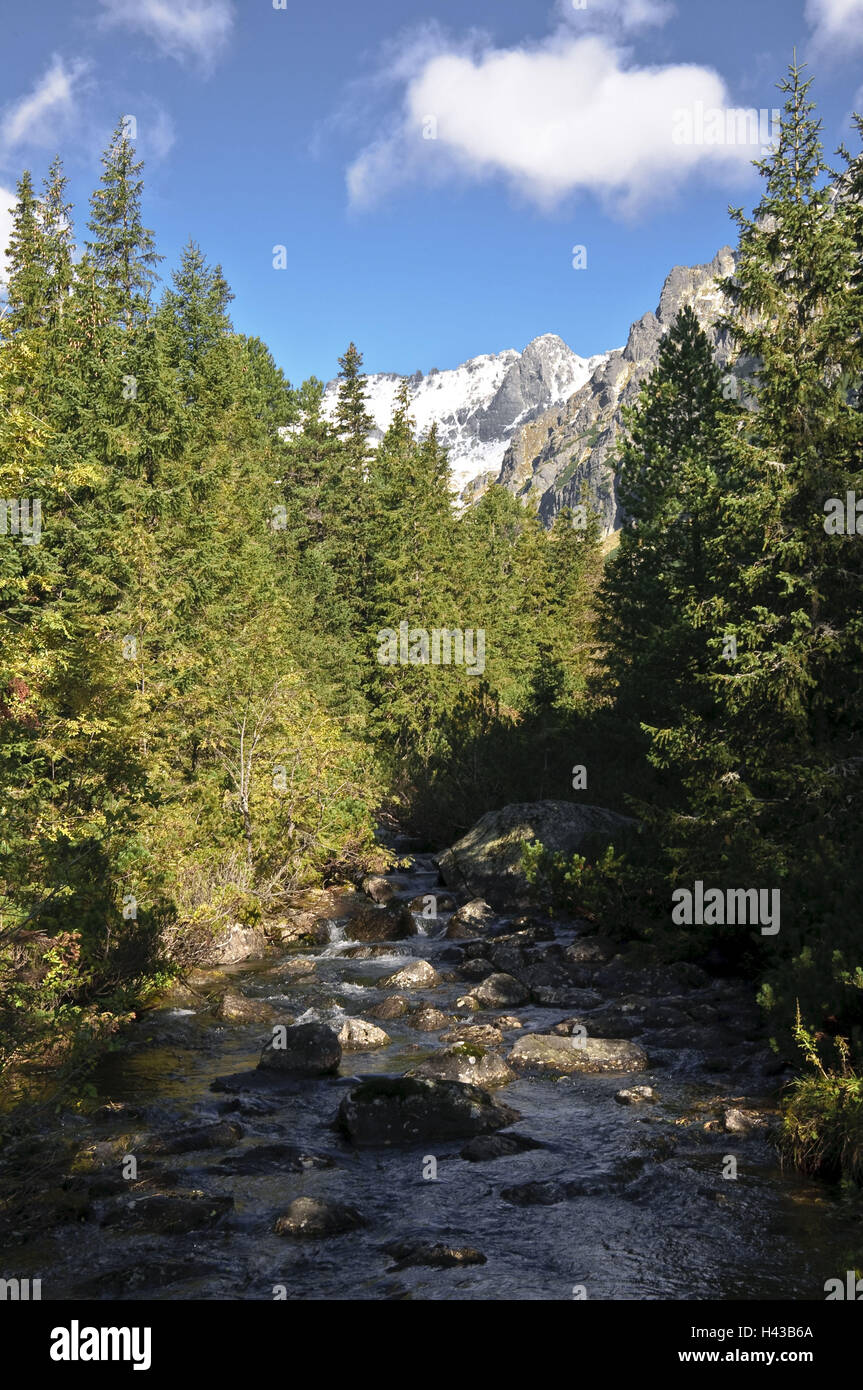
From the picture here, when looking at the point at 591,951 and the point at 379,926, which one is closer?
the point at 591,951

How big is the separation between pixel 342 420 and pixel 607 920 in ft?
131

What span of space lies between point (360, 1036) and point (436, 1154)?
3763 millimetres

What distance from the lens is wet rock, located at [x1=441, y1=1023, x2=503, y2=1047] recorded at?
1315 cm

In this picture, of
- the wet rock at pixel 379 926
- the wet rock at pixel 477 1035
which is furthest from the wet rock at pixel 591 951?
the wet rock at pixel 379 926

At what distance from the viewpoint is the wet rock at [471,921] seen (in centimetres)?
1980

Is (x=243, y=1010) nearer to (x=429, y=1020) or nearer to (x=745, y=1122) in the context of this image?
(x=429, y=1020)

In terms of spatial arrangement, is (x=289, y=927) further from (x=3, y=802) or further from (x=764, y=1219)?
(x=764, y=1219)

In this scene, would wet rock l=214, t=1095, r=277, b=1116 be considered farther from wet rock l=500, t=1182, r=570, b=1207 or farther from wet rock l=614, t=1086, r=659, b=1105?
wet rock l=614, t=1086, r=659, b=1105

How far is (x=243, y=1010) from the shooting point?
47.4 ft

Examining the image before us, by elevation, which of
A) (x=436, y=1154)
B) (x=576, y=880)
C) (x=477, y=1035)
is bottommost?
(x=436, y=1154)

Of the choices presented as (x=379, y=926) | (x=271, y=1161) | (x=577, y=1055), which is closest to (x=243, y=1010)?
(x=271, y=1161)

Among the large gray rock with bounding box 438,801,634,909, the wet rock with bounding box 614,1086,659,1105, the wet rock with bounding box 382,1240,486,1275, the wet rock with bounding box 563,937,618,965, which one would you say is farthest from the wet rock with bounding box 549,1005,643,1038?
the large gray rock with bounding box 438,801,634,909

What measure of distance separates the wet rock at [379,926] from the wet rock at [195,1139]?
944 cm

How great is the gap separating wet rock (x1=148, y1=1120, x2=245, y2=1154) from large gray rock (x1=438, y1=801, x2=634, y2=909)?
1125cm
